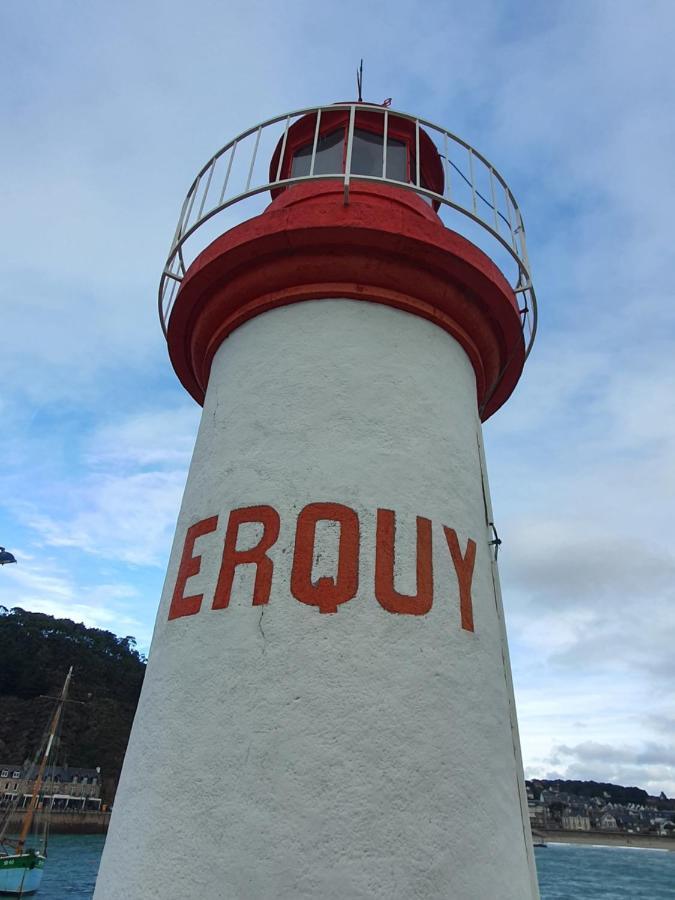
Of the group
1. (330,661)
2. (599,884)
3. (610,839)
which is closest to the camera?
(330,661)

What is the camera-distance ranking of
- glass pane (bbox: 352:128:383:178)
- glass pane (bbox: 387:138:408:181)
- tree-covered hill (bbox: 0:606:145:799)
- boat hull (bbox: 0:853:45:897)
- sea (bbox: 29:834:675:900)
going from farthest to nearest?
tree-covered hill (bbox: 0:606:145:799)
sea (bbox: 29:834:675:900)
boat hull (bbox: 0:853:45:897)
glass pane (bbox: 387:138:408:181)
glass pane (bbox: 352:128:383:178)

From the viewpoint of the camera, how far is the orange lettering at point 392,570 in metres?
3.39

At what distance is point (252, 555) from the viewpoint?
3.54 m

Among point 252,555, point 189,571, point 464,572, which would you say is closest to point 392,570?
point 464,572

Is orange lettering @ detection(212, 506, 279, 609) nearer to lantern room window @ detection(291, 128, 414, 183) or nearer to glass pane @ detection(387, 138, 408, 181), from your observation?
lantern room window @ detection(291, 128, 414, 183)

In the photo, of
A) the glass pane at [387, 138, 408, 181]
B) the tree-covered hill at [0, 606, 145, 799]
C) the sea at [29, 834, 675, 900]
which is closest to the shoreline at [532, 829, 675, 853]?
the sea at [29, 834, 675, 900]

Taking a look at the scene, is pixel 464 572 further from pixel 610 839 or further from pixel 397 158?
pixel 610 839

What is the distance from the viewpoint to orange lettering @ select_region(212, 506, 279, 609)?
3.43 meters

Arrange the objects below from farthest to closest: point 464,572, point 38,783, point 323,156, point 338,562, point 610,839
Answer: point 610,839 < point 38,783 < point 323,156 < point 464,572 < point 338,562

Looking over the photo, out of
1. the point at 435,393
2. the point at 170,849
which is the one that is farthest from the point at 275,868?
A: the point at 435,393

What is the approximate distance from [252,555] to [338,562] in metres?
0.47

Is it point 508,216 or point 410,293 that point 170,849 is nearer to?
point 410,293

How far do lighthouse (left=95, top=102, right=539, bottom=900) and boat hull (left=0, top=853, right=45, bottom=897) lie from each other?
3566cm

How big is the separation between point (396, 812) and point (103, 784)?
288 ft
